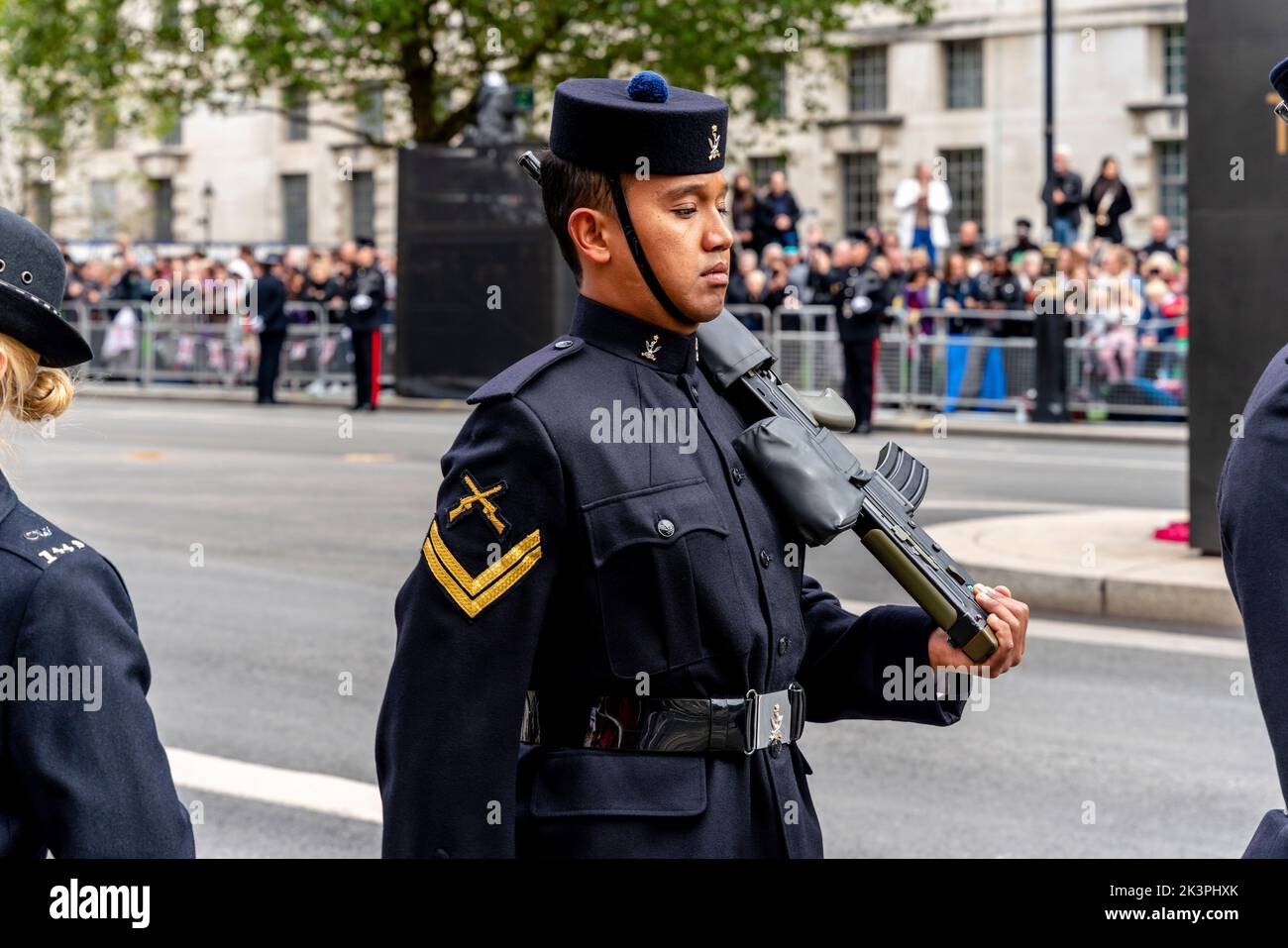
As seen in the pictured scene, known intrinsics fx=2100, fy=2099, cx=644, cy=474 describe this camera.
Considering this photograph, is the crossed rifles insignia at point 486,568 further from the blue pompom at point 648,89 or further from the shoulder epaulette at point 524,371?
the blue pompom at point 648,89

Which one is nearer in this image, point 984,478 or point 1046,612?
point 1046,612

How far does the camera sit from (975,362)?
923 inches

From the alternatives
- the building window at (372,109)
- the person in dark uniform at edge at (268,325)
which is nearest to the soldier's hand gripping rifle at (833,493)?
the person in dark uniform at edge at (268,325)

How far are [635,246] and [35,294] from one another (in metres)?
0.87

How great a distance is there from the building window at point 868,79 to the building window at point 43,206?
80.3ft

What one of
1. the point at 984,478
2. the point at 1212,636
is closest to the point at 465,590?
the point at 1212,636

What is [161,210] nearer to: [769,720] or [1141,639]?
[1141,639]

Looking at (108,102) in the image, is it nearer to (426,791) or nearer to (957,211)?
(957,211)

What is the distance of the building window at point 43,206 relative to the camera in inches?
2326

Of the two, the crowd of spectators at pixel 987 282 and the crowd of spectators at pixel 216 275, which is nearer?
the crowd of spectators at pixel 987 282

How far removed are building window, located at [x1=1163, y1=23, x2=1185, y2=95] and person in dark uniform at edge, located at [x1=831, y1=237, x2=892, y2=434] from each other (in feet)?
64.3

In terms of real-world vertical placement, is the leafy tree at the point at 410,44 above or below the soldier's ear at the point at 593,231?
above

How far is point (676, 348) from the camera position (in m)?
3.18
